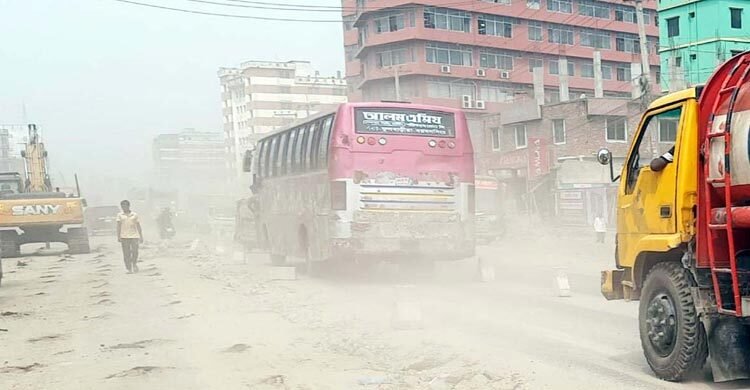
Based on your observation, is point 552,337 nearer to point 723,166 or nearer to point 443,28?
point 723,166

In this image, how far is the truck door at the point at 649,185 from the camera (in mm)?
5680

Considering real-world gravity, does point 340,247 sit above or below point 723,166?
below

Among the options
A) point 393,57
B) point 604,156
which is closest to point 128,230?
point 604,156

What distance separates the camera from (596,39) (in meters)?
70.4

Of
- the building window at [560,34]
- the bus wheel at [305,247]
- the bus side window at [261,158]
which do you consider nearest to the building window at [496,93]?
the building window at [560,34]

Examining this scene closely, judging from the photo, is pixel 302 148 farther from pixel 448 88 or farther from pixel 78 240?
pixel 448 88

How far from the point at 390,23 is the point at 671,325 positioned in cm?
5607

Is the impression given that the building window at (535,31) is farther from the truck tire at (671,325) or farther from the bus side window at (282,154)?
the truck tire at (671,325)

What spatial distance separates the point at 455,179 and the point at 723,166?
8068mm

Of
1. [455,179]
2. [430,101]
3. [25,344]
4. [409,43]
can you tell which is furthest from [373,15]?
[25,344]

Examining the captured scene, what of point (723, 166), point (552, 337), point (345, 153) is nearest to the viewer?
point (723, 166)

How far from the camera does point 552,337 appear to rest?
761 centimetres

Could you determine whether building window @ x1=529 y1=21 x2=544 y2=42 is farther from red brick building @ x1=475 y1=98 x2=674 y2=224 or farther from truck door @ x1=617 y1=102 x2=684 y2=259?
truck door @ x1=617 y1=102 x2=684 y2=259

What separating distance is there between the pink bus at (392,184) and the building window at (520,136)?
3112 centimetres
